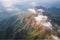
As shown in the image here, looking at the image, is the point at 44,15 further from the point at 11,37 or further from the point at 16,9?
the point at 11,37

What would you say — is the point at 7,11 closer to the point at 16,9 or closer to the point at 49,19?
the point at 16,9

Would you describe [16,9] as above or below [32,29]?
above

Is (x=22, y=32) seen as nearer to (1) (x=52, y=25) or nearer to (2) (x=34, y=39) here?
(2) (x=34, y=39)

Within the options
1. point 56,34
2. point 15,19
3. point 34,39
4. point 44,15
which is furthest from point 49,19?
point 15,19

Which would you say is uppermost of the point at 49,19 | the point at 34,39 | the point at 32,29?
the point at 49,19

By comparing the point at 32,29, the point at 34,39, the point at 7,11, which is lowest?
the point at 34,39

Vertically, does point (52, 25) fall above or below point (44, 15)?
below

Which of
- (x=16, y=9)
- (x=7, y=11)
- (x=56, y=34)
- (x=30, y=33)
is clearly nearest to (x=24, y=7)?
(x=16, y=9)

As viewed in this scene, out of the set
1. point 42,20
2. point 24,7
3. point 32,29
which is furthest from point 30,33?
point 24,7
